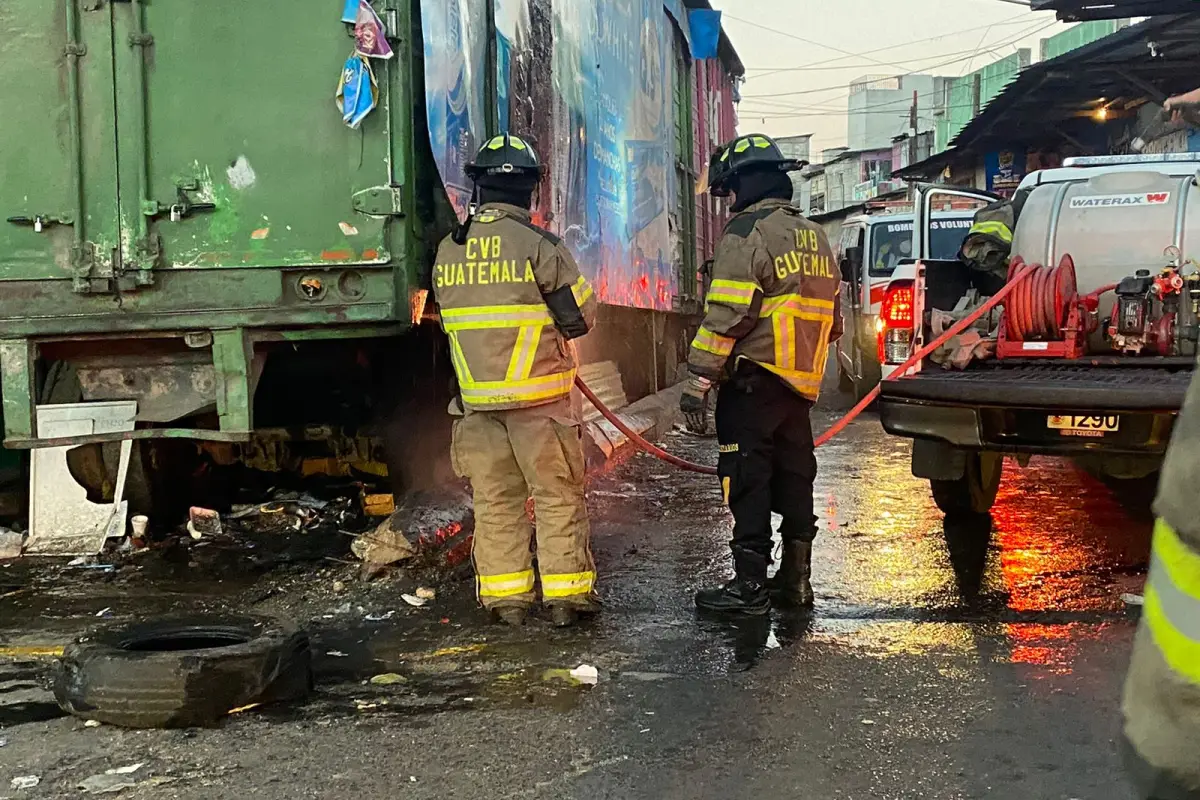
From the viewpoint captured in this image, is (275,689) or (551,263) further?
(551,263)

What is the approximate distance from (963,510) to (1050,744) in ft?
10.9

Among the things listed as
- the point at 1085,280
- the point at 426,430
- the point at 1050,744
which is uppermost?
the point at 1085,280

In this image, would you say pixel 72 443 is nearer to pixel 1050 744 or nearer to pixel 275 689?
pixel 275 689

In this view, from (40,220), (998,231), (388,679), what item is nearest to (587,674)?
(388,679)

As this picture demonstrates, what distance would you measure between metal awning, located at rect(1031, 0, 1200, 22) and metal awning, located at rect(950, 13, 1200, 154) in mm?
345

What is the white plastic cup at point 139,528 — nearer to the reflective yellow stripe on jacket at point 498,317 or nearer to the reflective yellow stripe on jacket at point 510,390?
the reflective yellow stripe on jacket at point 510,390

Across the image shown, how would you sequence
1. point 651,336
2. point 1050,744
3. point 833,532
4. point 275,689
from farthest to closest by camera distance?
point 651,336 → point 833,532 → point 275,689 → point 1050,744

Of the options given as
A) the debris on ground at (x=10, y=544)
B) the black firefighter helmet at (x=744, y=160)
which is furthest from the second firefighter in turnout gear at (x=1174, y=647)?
the debris on ground at (x=10, y=544)

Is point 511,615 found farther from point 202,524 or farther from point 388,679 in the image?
point 202,524

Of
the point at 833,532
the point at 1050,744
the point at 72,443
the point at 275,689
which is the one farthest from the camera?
the point at 833,532

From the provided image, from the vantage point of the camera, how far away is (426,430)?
22.0 feet

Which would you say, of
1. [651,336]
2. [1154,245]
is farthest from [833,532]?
[651,336]

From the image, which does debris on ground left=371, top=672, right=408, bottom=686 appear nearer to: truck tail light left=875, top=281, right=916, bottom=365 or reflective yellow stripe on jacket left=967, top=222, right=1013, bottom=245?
truck tail light left=875, top=281, right=916, bottom=365

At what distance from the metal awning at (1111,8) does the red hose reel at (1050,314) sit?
10.6 metres
